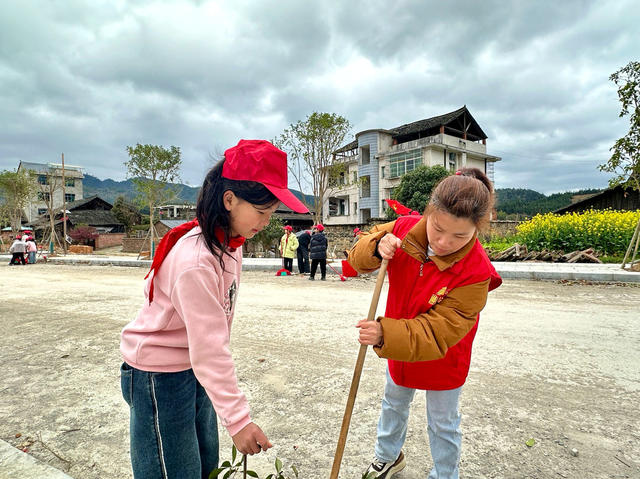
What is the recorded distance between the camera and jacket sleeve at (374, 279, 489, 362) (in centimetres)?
149

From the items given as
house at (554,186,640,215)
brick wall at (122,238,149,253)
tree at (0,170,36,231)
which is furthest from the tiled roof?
tree at (0,170,36,231)

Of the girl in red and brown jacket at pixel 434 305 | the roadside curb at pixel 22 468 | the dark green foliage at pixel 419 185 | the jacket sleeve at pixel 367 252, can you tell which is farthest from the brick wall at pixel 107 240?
the girl in red and brown jacket at pixel 434 305

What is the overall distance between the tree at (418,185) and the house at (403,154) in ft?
12.0

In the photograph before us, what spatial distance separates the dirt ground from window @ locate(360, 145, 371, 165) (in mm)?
35008

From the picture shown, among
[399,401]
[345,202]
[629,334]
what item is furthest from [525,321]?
[345,202]

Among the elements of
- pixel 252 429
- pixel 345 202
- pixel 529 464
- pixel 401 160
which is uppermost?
pixel 401 160

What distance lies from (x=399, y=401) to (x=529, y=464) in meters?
0.89

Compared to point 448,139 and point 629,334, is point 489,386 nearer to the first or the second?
point 629,334

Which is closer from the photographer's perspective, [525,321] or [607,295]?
[525,321]

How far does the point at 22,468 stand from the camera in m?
1.95

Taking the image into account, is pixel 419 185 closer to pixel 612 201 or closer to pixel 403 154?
pixel 403 154

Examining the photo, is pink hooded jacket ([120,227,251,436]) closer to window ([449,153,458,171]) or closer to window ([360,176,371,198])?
window ([449,153,458,171])

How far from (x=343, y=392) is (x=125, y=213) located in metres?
43.5

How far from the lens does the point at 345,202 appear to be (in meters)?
43.1
